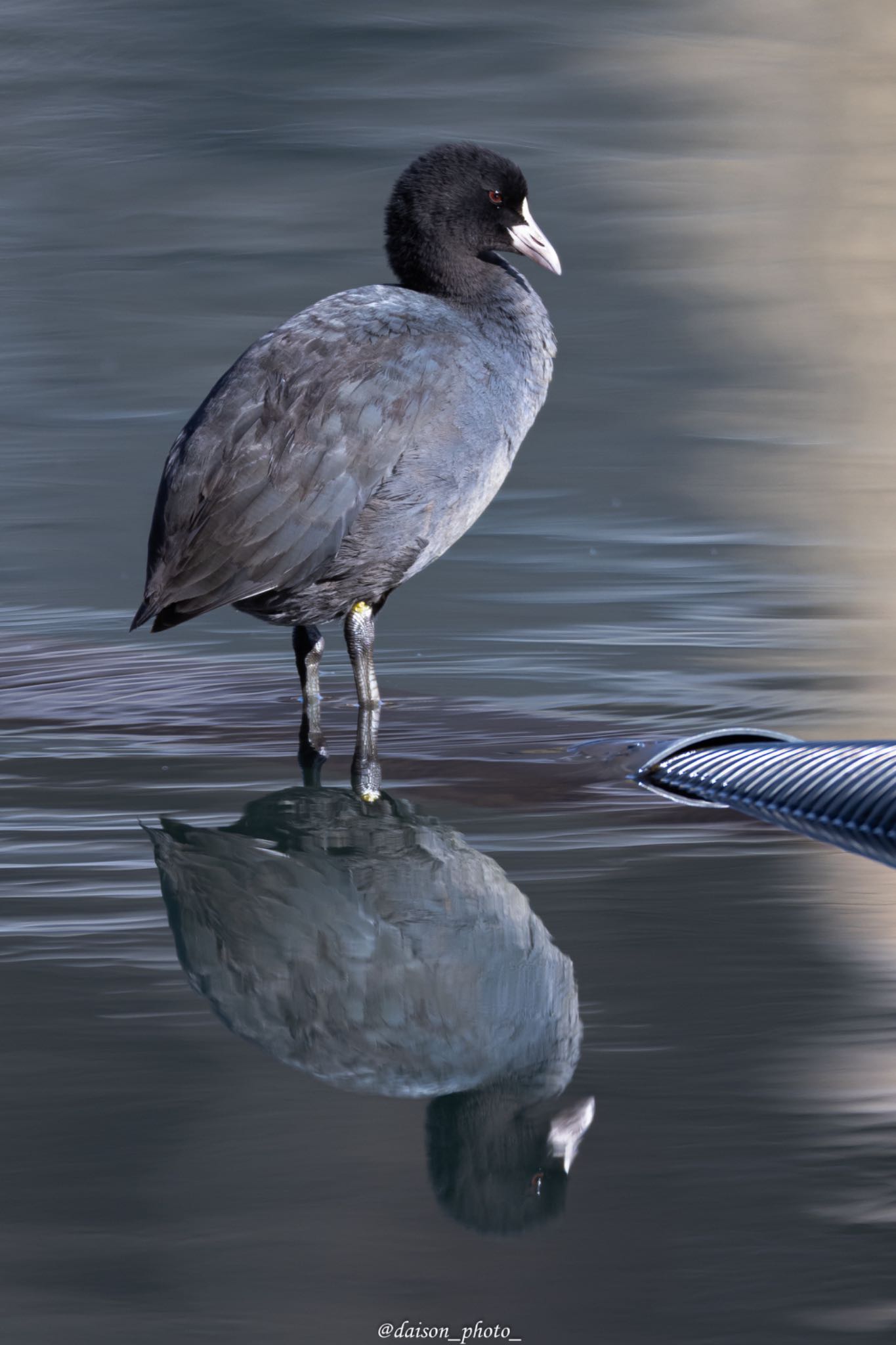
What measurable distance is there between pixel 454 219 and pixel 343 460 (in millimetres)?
1098

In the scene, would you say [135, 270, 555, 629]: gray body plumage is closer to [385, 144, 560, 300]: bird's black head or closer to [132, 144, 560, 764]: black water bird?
[132, 144, 560, 764]: black water bird

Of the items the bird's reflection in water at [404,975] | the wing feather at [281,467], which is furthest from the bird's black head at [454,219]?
the bird's reflection in water at [404,975]

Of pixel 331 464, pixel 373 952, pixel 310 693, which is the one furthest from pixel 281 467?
pixel 373 952

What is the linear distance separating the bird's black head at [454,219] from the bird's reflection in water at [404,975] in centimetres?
174

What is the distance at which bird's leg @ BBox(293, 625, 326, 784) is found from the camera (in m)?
5.59

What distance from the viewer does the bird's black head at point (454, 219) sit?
5.84 metres

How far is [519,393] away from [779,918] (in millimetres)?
2085

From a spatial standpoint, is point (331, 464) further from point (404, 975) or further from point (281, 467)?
point (404, 975)

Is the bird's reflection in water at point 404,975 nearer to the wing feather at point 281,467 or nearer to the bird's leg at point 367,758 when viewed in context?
the bird's leg at point 367,758

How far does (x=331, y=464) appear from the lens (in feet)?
16.9

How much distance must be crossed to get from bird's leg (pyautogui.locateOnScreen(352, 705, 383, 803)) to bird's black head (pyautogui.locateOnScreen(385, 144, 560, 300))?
120 cm

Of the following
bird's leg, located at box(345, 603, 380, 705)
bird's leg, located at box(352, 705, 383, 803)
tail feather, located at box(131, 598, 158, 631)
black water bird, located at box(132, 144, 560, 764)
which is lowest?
bird's leg, located at box(352, 705, 383, 803)

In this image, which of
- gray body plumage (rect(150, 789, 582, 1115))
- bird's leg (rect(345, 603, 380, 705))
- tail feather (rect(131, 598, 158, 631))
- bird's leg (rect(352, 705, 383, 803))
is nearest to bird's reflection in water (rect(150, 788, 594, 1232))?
gray body plumage (rect(150, 789, 582, 1115))

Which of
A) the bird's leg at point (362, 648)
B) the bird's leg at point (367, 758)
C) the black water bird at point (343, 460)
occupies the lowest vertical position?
the bird's leg at point (367, 758)
